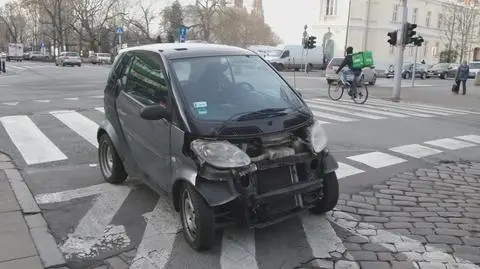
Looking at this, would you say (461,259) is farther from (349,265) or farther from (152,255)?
(152,255)

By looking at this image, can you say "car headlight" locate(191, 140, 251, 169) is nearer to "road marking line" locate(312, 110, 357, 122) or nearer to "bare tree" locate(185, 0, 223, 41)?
"road marking line" locate(312, 110, 357, 122)

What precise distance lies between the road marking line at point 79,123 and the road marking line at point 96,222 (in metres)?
2.80

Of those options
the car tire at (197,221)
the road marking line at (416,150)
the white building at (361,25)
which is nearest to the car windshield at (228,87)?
A: the car tire at (197,221)

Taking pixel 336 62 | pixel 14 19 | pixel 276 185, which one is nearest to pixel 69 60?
pixel 336 62

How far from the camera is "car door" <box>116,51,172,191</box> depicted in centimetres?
512

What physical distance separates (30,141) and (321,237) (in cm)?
646

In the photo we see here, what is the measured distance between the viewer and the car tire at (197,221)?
177 inches

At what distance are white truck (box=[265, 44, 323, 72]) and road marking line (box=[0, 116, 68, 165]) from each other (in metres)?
39.5

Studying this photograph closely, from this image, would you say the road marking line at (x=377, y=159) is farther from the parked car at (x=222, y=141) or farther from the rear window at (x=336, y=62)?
the rear window at (x=336, y=62)

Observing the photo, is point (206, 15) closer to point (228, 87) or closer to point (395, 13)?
point (395, 13)

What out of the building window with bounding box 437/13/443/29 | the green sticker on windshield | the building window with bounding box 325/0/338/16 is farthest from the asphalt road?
the building window with bounding box 437/13/443/29

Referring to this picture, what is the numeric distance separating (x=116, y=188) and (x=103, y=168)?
49 cm

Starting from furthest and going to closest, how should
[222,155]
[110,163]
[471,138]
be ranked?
[471,138] < [110,163] < [222,155]

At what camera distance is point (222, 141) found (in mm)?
4574
